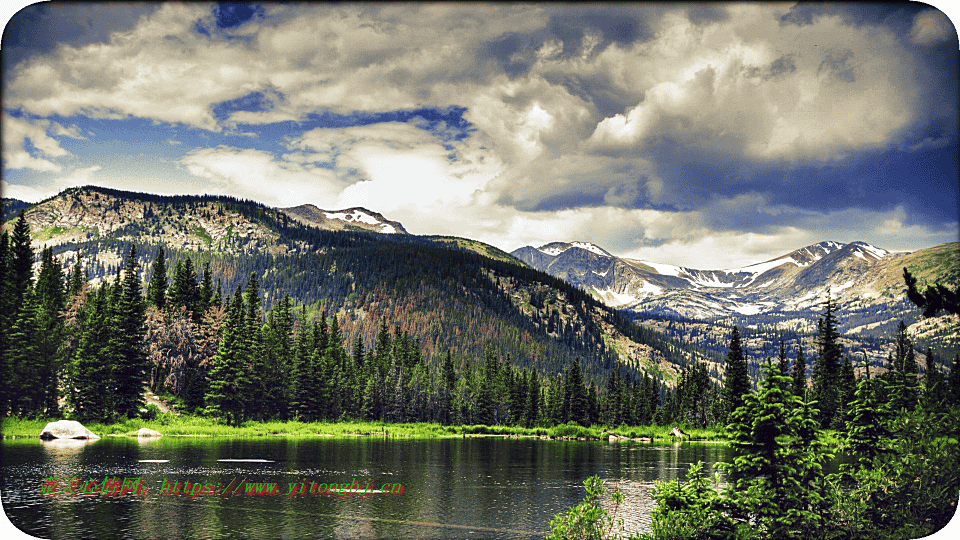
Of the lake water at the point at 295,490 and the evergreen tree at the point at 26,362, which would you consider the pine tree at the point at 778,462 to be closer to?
the lake water at the point at 295,490

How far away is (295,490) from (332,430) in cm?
6802

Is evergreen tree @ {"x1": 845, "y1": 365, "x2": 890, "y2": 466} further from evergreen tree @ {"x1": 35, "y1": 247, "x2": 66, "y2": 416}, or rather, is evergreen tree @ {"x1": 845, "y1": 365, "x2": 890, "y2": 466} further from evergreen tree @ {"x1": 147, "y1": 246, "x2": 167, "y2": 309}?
evergreen tree @ {"x1": 147, "y1": 246, "x2": 167, "y2": 309}

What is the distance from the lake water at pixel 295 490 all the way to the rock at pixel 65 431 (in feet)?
8.11

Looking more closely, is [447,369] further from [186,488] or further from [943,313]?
[943,313]

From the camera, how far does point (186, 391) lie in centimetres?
10250

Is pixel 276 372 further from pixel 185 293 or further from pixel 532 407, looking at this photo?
pixel 532 407

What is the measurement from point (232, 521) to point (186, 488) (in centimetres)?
1115

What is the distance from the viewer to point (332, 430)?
11344cm

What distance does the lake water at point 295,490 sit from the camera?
117 ft

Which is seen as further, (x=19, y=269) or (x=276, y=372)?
(x=276, y=372)

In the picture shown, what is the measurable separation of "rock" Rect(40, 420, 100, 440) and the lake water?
8.11 ft

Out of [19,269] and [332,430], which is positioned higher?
[19,269]

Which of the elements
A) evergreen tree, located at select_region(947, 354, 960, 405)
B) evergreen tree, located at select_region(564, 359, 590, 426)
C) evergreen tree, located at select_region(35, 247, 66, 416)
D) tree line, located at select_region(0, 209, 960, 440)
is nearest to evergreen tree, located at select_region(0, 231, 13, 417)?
tree line, located at select_region(0, 209, 960, 440)

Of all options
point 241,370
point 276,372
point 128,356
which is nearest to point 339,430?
point 276,372
